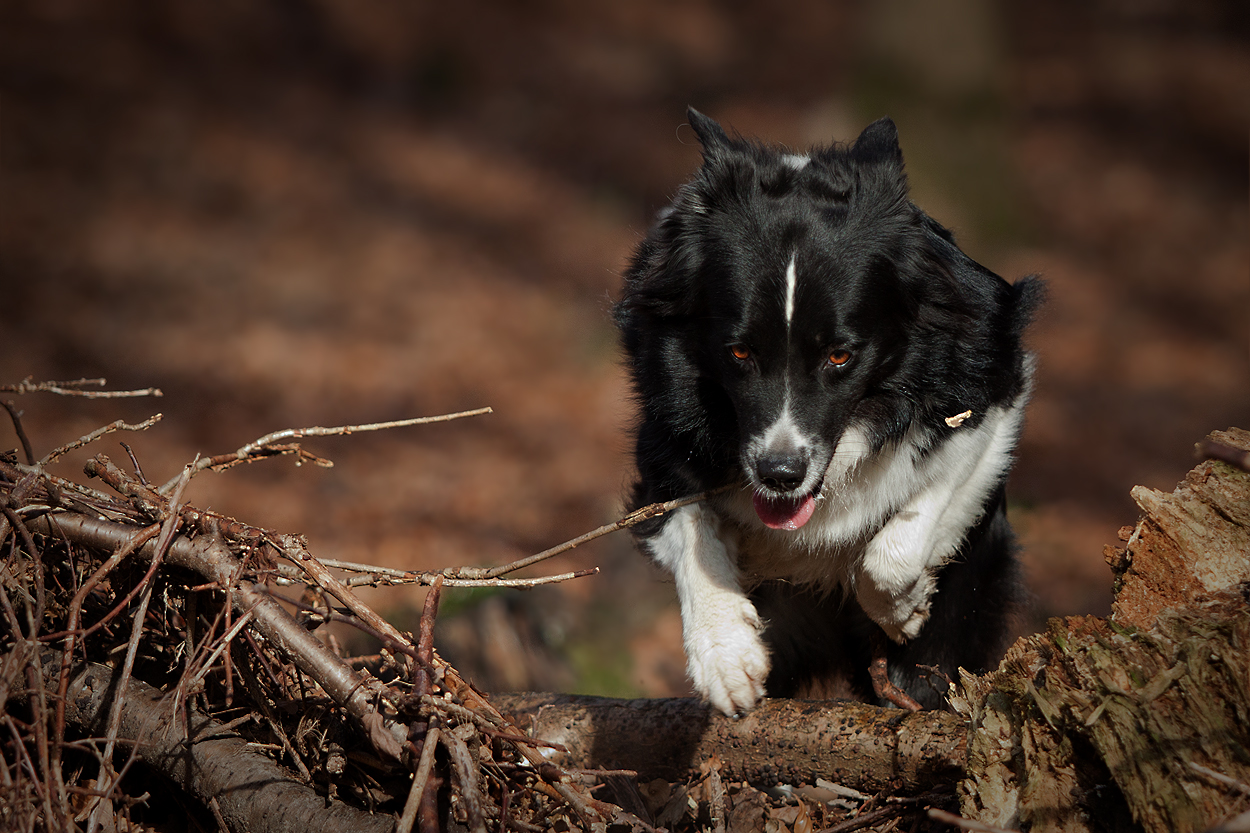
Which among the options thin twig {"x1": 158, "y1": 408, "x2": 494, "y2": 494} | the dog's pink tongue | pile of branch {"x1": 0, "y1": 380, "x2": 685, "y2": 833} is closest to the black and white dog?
the dog's pink tongue

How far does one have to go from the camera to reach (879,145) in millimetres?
3160

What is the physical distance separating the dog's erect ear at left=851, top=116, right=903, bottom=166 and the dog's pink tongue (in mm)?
1192

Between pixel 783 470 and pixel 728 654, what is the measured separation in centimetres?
58

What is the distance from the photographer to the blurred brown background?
25.8 feet

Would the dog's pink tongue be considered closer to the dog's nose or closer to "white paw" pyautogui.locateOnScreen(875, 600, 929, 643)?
the dog's nose

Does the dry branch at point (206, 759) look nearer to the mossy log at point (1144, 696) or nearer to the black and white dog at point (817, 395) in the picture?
the black and white dog at point (817, 395)

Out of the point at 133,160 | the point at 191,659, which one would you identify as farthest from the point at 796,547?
the point at 133,160

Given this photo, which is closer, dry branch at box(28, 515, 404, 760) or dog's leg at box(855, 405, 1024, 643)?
dry branch at box(28, 515, 404, 760)

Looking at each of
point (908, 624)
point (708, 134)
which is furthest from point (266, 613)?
point (908, 624)

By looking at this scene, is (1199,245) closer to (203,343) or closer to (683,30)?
(683,30)

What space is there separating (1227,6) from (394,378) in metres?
13.6

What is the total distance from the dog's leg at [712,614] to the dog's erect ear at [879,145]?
136cm

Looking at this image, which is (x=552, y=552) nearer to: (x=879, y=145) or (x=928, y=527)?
(x=928, y=527)

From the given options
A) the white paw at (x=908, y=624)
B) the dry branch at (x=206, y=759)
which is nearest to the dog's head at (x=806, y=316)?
the white paw at (x=908, y=624)
